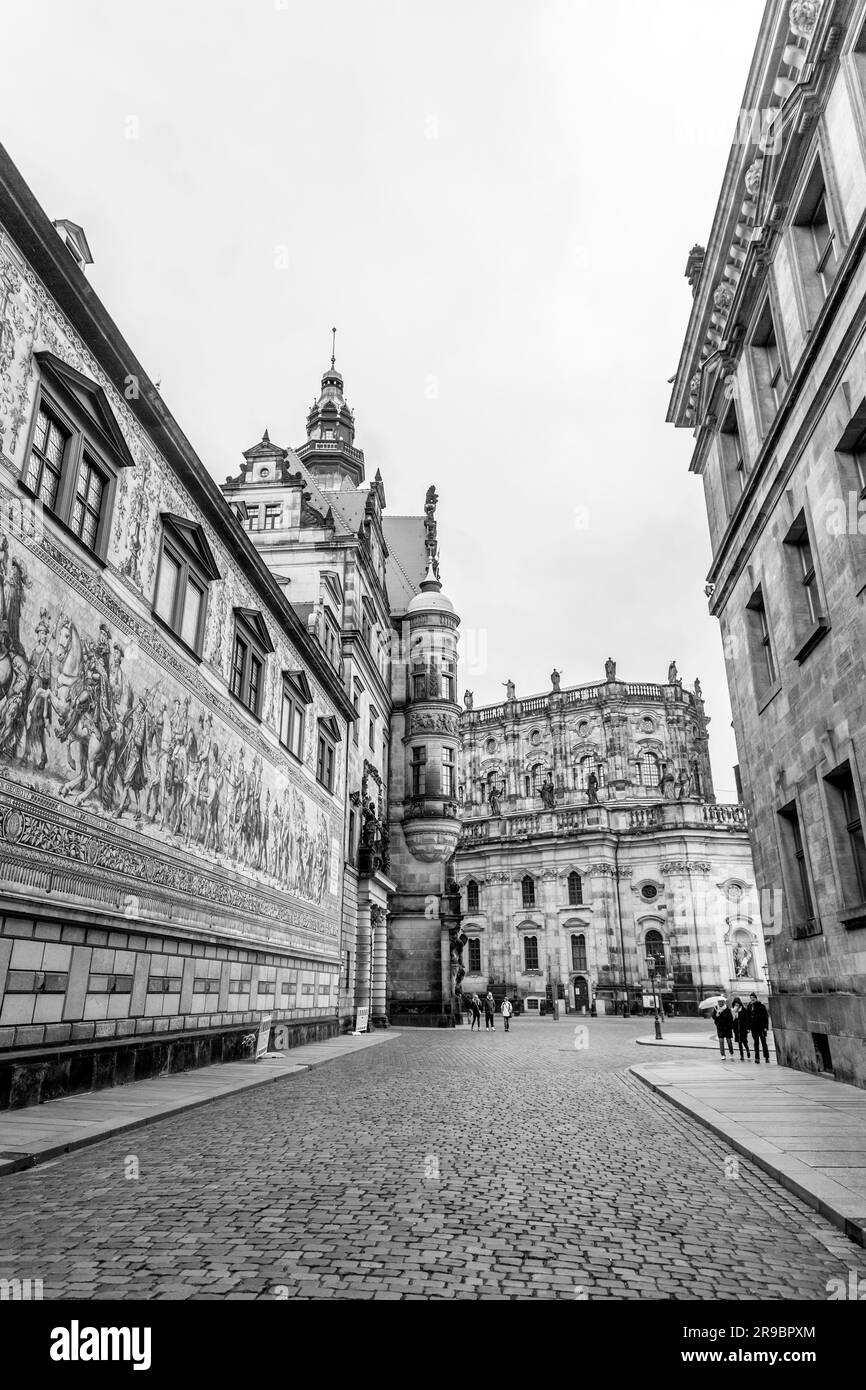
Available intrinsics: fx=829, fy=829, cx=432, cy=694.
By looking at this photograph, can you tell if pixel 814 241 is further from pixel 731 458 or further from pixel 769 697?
pixel 769 697

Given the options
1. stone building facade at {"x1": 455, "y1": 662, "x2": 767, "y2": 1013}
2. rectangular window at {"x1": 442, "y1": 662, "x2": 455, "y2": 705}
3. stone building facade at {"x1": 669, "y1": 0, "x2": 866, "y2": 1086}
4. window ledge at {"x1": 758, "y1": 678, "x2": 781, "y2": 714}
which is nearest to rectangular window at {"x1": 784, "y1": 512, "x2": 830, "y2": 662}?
stone building facade at {"x1": 669, "y1": 0, "x2": 866, "y2": 1086}

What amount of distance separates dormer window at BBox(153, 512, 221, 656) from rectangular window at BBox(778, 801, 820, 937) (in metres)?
12.4

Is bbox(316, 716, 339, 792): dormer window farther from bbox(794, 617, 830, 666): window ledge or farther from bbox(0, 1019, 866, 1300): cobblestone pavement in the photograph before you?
bbox(0, 1019, 866, 1300): cobblestone pavement

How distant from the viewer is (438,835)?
136 ft

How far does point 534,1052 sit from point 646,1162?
16.3m

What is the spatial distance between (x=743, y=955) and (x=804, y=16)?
4969cm

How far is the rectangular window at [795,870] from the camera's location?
15.9 metres

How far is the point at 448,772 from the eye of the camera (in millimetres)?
42688

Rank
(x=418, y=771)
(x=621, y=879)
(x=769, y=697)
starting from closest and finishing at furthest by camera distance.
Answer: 1. (x=769, y=697)
2. (x=418, y=771)
3. (x=621, y=879)

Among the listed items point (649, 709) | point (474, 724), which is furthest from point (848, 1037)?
point (474, 724)

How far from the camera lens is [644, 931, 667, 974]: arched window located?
5347 cm

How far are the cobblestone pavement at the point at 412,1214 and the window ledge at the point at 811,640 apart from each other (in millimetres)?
7948

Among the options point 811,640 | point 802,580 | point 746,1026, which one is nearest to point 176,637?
point 811,640

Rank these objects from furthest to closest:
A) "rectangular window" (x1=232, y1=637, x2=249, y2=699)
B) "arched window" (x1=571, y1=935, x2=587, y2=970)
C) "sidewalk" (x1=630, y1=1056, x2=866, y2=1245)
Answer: "arched window" (x1=571, y1=935, x2=587, y2=970) → "rectangular window" (x1=232, y1=637, x2=249, y2=699) → "sidewalk" (x1=630, y1=1056, x2=866, y2=1245)
